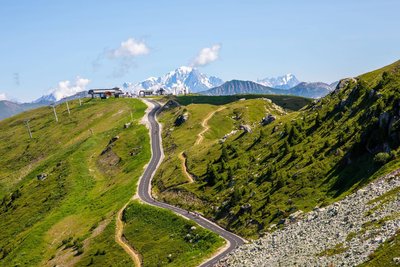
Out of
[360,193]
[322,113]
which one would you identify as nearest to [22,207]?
[322,113]

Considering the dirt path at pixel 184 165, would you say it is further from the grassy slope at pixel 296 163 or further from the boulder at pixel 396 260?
the boulder at pixel 396 260

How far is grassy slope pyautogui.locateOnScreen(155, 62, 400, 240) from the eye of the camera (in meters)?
70.4

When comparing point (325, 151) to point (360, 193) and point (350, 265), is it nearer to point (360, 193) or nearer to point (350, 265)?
point (360, 193)

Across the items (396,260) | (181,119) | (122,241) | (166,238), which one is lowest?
(122,241)

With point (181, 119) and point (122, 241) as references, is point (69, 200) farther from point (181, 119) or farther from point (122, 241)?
point (181, 119)

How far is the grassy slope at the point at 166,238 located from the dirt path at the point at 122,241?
1.13 meters

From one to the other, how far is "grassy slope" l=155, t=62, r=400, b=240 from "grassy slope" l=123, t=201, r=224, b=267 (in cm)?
667

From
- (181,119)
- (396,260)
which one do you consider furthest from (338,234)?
(181,119)

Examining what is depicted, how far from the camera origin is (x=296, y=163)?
290 ft

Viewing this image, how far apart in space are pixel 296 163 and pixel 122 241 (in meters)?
44.1

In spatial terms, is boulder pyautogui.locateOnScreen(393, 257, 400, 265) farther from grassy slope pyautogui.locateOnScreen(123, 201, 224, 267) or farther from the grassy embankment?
the grassy embankment

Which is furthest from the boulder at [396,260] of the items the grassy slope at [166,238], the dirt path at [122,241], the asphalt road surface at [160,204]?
the dirt path at [122,241]

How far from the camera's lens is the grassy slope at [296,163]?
70.4 meters

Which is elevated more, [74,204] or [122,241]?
[74,204]
